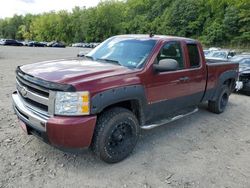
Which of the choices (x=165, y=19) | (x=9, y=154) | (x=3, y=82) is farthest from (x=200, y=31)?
(x=9, y=154)

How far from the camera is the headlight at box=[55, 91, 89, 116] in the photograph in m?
3.05

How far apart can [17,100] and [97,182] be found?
1.77 meters

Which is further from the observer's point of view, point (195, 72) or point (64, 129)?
point (195, 72)

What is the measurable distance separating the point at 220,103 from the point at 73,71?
4.25m

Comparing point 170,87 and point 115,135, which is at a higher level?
point 170,87

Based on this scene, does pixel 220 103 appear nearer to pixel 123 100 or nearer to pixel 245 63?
pixel 123 100

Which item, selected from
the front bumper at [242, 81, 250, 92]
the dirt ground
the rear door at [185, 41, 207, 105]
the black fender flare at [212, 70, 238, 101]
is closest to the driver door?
the rear door at [185, 41, 207, 105]

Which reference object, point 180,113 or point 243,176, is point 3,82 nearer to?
point 180,113

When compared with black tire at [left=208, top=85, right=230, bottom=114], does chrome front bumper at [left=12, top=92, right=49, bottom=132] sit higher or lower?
higher

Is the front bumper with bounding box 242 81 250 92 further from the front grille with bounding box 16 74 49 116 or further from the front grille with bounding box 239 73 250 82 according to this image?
the front grille with bounding box 16 74 49 116

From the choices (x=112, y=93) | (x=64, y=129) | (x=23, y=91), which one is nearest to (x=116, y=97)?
(x=112, y=93)

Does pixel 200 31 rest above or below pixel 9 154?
above

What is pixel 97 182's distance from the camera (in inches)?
127

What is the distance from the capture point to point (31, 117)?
3275mm
